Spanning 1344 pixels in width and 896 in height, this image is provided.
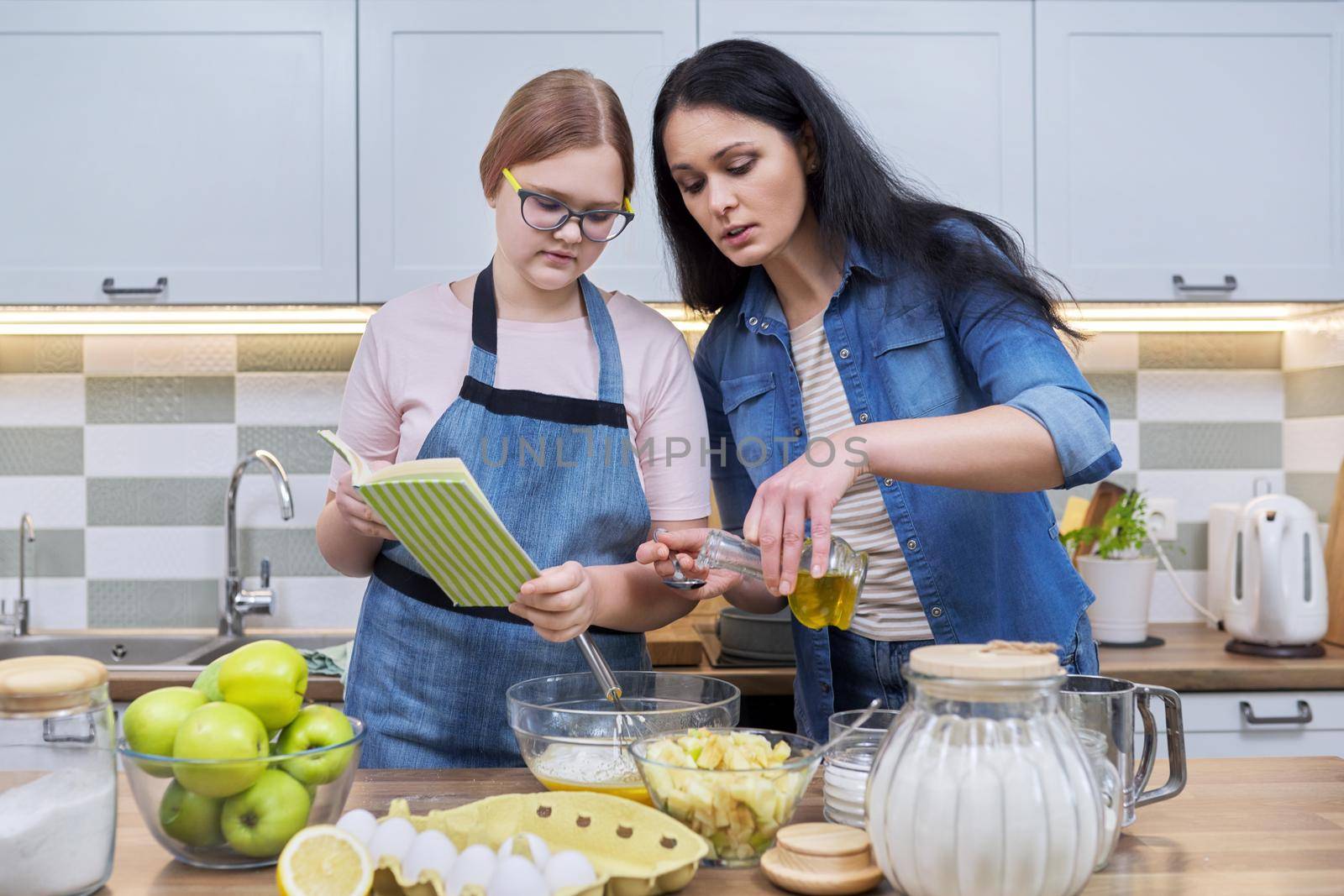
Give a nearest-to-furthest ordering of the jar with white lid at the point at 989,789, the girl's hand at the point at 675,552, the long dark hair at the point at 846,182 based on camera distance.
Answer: the jar with white lid at the point at 989,789 → the girl's hand at the point at 675,552 → the long dark hair at the point at 846,182

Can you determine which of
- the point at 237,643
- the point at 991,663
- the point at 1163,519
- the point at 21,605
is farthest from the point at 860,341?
the point at 21,605

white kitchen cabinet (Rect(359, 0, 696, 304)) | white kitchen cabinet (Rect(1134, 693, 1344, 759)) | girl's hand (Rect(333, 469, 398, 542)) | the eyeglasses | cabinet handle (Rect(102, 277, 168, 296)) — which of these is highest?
white kitchen cabinet (Rect(359, 0, 696, 304))

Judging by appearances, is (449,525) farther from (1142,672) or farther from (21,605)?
(21,605)

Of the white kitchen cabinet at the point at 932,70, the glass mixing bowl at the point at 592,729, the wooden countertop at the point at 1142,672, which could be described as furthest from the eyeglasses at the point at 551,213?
the white kitchen cabinet at the point at 932,70

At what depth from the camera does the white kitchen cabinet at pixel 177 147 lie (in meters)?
2.18

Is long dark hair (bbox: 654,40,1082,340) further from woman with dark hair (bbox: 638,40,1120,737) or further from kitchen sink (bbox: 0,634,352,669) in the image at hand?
kitchen sink (bbox: 0,634,352,669)

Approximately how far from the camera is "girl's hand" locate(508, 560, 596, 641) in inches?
43.3

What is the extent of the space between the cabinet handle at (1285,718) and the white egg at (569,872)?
172 cm

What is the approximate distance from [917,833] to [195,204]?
6.44ft

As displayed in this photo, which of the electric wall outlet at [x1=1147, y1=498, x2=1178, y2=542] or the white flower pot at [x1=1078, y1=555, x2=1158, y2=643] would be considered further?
the electric wall outlet at [x1=1147, y1=498, x2=1178, y2=542]

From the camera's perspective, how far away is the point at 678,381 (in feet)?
4.87

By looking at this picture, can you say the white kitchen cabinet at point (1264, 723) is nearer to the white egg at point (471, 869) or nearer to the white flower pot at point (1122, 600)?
the white flower pot at point (1122, 600)

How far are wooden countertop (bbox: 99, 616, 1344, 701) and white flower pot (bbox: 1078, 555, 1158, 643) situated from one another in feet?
0.15

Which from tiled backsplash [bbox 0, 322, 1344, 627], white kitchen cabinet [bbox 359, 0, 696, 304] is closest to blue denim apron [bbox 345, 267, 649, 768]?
white kitchen cabinet [bbox 359, 0, 696, 304]
